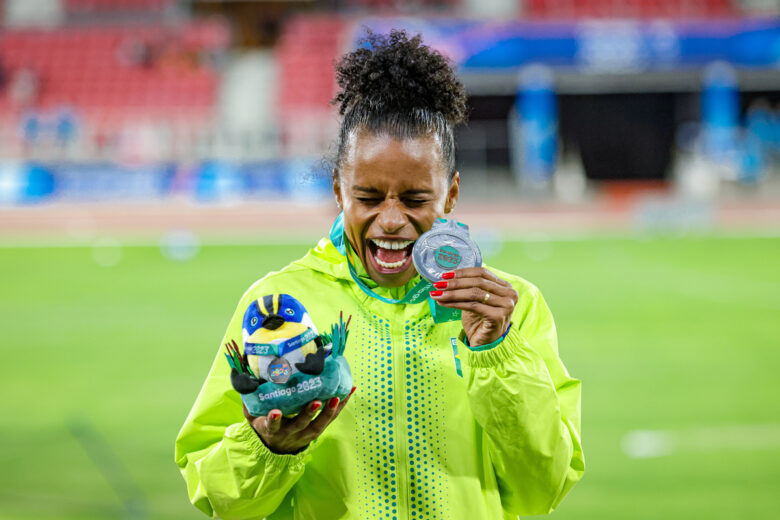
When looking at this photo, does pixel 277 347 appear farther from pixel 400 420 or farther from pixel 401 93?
pixel 401 93

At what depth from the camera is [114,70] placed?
3150 cm

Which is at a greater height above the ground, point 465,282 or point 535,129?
point 465,282

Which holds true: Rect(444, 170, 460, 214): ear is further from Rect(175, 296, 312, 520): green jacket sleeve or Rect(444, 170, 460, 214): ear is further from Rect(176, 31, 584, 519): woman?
Rect(175, 296, 312, 520): green jacket sleeve

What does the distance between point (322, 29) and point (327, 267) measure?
30477 mm

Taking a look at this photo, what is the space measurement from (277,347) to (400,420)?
48 cm

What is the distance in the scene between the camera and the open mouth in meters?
2.26

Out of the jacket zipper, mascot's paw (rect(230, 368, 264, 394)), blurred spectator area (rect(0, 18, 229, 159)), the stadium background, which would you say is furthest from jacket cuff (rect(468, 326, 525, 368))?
blurred spectator area (rect(0, 18, 229, 159))

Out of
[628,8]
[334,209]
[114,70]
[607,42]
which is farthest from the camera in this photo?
[628,8]

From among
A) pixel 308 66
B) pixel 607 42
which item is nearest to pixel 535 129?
pixel 607 42

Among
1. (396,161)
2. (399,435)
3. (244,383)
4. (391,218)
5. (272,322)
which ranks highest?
(396,161)

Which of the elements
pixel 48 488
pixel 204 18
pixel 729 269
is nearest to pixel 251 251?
pixel 729 269

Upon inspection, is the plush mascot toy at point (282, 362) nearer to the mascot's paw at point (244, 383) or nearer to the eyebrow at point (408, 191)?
the mascot's paw at point (244, 383)

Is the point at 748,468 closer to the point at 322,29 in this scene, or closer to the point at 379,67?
the point at 379,67

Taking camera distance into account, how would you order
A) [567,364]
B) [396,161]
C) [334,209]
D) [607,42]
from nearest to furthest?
1. [396,161]
2. [567,364]
3. [334,209]
4. [607,42]
